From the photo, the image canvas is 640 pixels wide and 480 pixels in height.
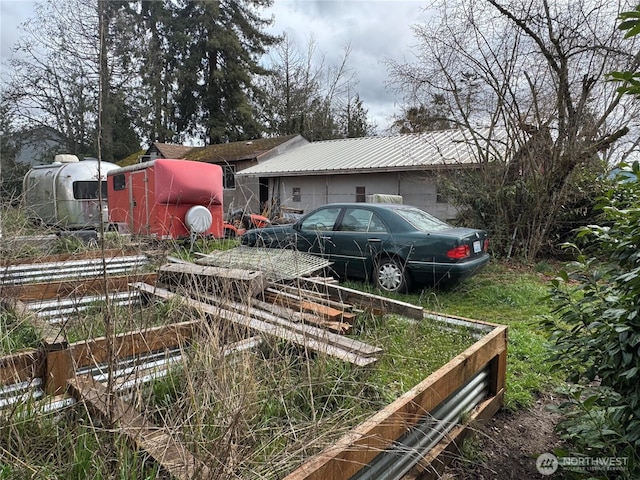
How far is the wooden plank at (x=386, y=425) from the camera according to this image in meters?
1.75

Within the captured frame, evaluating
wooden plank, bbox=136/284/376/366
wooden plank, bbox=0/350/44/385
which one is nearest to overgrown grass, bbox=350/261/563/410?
wooden plank, bbox=136/284/376/366

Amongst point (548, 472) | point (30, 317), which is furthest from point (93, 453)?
point (548, 472)

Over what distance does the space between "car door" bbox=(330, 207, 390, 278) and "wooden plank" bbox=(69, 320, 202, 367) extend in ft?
14.2

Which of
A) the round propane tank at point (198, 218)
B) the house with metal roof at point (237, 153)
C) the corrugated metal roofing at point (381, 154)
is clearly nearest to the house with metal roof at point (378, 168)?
the corrugated metal roofing at point (381, 154)

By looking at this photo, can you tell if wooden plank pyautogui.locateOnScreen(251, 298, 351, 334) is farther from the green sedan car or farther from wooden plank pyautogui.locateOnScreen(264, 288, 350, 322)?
the green sedan car

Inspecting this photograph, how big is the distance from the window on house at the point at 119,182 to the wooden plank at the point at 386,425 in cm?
1012

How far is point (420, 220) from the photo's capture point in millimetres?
7160

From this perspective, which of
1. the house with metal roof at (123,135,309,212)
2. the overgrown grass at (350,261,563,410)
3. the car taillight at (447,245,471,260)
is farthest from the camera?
the house with metal roof at (123,135,309,212)

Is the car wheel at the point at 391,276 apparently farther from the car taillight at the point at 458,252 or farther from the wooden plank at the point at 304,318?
the wooden plank at the point at 304,318

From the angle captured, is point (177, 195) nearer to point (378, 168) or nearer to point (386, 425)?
point (386, 425)

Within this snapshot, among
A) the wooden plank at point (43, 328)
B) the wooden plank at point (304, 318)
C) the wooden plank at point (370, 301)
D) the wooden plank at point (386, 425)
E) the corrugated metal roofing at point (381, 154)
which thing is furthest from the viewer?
the corrugated metal roofing at point (381, 154)

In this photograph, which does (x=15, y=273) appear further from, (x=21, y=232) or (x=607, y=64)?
(x=607, y=64)

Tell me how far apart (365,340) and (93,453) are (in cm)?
217
